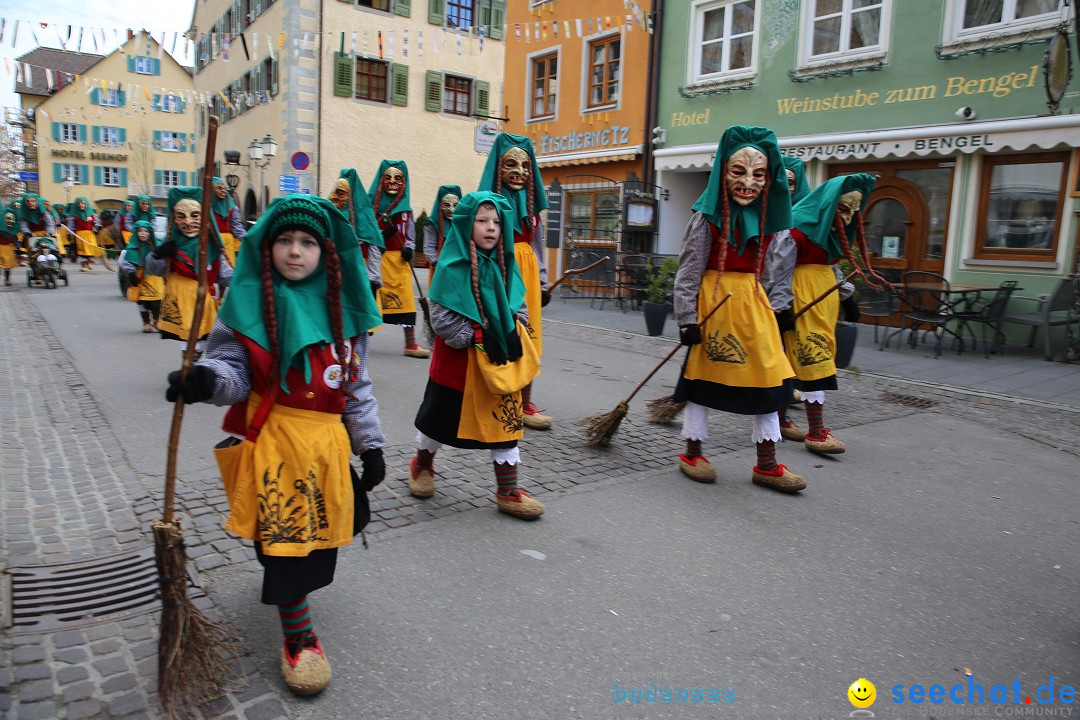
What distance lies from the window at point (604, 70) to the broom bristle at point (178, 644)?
16973mm

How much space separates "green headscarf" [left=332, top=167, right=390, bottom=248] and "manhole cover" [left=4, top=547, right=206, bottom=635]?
5.36 metres

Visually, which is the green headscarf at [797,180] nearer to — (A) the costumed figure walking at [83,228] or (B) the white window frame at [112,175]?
(A) the costumed figure walking at [83,228]

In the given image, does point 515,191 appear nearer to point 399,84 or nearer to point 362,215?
point 362,215

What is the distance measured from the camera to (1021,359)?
10180mm

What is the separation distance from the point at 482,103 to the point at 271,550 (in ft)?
103

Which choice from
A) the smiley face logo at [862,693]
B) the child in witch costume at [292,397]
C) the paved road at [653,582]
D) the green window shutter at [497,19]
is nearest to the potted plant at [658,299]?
the paved road at [653,582]

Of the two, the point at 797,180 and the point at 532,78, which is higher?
the point at 532,78

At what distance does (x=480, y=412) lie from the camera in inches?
163

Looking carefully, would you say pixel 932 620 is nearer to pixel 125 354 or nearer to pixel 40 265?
pixel 125 354

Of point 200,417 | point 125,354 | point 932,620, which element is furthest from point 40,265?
point 932,620

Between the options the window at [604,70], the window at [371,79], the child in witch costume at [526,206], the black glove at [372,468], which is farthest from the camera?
the window at [371,79]

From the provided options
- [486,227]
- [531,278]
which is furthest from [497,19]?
[486,227]

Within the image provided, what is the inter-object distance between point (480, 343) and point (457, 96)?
29.5m

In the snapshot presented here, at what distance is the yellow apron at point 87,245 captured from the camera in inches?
924
